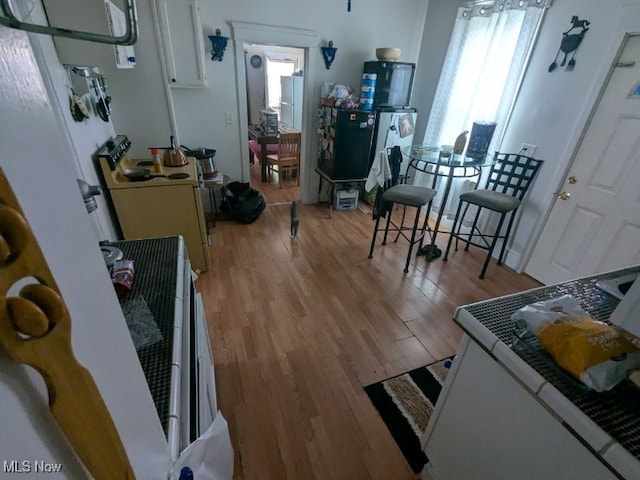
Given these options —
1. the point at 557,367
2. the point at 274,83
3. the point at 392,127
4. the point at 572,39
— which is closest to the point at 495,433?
the point at 557,367

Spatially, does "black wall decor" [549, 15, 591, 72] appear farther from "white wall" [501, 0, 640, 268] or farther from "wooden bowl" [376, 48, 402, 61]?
"wooden bowl" [376, 48, 402, 61]

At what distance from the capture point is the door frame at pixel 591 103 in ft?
6.33

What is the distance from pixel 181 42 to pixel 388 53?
6.98 feet

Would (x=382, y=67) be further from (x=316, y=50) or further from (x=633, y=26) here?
(x=633, y=26)

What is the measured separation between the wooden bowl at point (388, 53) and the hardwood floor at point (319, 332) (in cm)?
197

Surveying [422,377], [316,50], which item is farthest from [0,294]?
[316,50]

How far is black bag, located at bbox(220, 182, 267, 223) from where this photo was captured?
350 cm

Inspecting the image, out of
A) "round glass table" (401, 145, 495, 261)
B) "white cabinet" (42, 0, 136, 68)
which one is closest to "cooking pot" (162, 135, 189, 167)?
"white cabinet" (42, 0, 136, 68)

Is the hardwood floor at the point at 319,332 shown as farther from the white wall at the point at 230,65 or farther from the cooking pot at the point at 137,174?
the white wall at the point at 230,65

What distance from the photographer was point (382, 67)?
3.35 m

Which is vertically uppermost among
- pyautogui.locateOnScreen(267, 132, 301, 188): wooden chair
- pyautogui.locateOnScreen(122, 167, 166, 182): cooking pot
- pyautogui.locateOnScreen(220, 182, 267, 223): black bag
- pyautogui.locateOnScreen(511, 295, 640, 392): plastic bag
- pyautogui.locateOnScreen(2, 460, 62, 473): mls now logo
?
pyautogui.locateOnScreen(2, 460, 62, 473): mls now logo

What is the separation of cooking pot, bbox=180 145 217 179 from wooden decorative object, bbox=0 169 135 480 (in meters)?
3.15

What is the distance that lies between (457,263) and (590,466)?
2.49m

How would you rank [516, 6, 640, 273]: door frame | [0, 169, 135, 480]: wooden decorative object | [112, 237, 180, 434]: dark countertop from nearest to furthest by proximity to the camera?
[0, 169, 135, 480]: wooden decorative object, [112, 237, 180, 434]: dark countertop, [516, 6, 640, 273]: door frame
